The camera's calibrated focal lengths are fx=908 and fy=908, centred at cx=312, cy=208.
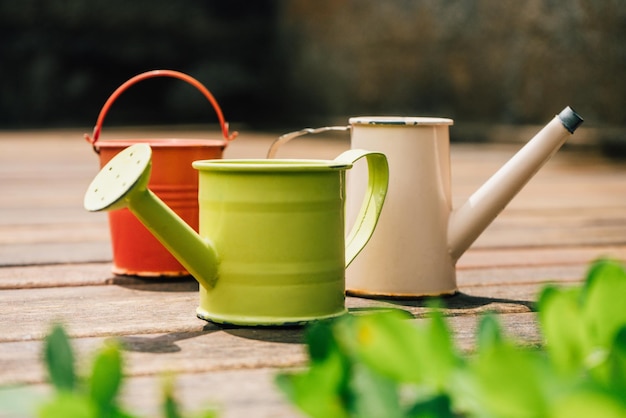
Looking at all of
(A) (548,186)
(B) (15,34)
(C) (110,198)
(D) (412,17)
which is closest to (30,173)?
(A) (548,186)

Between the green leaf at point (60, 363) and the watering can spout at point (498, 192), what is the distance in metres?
0.66

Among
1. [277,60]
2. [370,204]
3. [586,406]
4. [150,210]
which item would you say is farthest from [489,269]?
[277,60]

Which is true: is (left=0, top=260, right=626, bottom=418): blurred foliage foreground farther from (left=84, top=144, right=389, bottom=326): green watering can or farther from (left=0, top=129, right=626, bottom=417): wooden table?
(left=84, top=144, right=389, bottom=326): green watering can

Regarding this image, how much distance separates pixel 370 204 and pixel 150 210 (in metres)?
0.25

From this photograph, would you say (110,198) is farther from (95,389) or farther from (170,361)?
(95,389)

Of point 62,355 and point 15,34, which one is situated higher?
point 15,34

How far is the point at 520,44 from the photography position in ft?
12.1

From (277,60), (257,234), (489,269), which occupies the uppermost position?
(277,60)

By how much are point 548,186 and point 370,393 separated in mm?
2105

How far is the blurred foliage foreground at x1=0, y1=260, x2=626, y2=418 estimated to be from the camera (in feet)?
1.39

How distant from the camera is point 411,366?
1.42 feet

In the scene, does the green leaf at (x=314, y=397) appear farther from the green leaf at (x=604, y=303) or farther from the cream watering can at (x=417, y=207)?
the cream watering can at (x=417, y=207)

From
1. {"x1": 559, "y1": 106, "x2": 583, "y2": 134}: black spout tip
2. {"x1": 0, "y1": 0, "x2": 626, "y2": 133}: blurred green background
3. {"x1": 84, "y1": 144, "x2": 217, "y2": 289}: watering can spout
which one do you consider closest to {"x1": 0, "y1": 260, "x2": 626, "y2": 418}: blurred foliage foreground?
{"x1": 84, "y1": 144, "x2": 217, "y2": 289}: watering can spout

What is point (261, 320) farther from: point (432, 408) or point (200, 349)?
point (432, 408)
